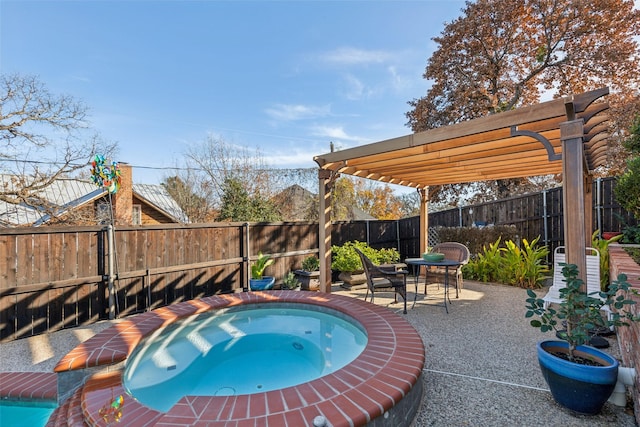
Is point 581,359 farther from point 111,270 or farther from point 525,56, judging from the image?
point 525,56

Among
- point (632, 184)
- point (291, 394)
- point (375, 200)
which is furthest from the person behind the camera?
point (375, 200)

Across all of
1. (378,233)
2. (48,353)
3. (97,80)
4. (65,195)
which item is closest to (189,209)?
(65,195)

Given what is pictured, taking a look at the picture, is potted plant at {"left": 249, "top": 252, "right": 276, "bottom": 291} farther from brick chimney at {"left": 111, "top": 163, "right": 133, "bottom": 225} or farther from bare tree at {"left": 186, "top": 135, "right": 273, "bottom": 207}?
brick chimney at {"left": 111, "top": 163, "right": 133, "bottom": 225}

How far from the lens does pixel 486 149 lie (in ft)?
14.7

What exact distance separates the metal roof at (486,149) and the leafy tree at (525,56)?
626 cm

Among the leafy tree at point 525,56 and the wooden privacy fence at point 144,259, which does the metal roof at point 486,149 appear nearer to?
the wooden privacy fence at point 144,259

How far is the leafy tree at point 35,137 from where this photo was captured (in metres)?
7.48

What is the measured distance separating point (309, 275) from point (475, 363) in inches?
153

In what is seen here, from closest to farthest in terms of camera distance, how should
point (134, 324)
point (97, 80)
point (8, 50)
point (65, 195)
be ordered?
point (134, 324), point (8, 50), point (97, 80), point (65, 195)

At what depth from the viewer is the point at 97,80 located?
7.92 metres

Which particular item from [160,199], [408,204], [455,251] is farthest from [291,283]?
→ [408,204]

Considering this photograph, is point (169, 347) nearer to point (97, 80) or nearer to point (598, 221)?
point (97, 80)

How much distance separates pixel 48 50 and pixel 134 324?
23.1ft

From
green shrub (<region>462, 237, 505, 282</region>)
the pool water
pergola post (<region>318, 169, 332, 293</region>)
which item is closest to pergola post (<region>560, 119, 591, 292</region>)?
pergola post (<region>318, 169, 332, 293</region>)
